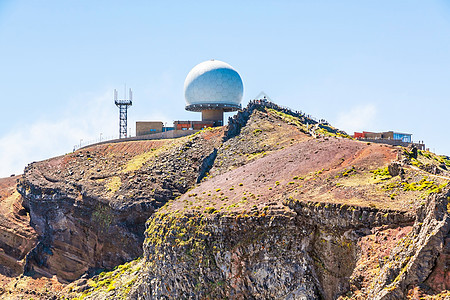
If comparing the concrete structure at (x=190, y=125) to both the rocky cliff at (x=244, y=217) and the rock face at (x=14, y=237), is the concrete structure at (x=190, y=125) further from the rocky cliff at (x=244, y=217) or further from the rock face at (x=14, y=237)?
the rock face at (x=14, y=237)

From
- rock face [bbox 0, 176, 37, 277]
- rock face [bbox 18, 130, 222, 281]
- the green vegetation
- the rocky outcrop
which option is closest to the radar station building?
rock face [bbox 18, 130, 222, 281]

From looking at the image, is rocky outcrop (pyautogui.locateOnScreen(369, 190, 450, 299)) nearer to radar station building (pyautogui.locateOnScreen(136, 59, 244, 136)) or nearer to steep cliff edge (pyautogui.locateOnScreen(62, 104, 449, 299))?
steep cliff edge (pyautogui.locateOnScreen(62, 104, 449, 299))

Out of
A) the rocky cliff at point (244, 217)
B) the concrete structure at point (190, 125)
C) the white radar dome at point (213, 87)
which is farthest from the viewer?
the white radar dome at point (213, 87)

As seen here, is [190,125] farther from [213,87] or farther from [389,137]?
[389,137]

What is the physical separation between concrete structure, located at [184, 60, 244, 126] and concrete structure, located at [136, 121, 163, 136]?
5415 millimetres

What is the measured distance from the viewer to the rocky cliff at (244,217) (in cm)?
4016

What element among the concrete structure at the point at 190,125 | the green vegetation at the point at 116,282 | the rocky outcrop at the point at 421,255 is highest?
the concrete structure at the point at 190,125

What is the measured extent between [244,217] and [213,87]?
4414cm

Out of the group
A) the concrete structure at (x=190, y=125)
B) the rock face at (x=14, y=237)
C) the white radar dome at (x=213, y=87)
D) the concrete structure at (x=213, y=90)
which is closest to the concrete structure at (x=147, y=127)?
the concrete structure at (x=190, y=125)

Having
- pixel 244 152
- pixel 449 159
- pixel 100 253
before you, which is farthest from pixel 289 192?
pixel 449 159

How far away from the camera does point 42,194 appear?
276 ft

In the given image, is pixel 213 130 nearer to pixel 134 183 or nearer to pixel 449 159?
pixel 134 183

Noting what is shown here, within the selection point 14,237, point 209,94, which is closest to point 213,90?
point 209,94

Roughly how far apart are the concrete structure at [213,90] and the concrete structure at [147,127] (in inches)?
213
